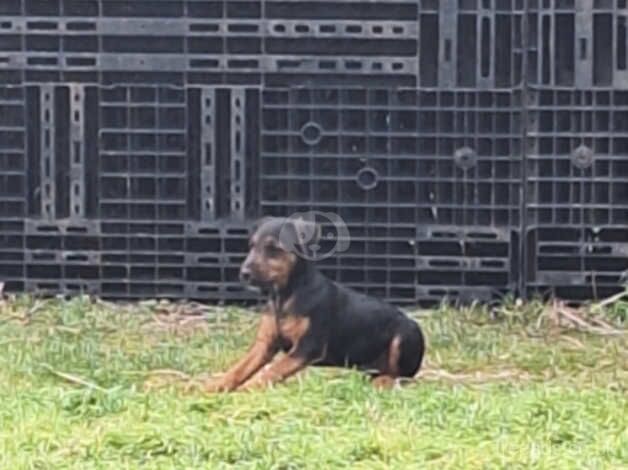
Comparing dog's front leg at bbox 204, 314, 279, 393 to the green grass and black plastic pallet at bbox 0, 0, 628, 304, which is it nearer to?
the green grass

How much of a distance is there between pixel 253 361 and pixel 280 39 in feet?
6.93

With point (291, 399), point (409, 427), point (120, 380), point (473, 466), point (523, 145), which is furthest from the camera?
point (523, 145)

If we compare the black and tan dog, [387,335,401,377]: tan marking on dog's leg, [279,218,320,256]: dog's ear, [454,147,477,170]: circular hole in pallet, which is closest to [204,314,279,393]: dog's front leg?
the black and tan dog

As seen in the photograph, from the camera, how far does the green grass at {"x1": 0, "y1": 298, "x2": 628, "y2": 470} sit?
543 centimetres

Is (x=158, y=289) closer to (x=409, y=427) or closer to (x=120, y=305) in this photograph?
(x=120, y=305)

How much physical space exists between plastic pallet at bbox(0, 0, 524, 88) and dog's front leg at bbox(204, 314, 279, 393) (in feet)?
6.23

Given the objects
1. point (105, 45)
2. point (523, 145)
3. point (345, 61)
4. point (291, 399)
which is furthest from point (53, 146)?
point (291, 399)

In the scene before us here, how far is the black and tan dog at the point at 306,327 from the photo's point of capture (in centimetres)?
649

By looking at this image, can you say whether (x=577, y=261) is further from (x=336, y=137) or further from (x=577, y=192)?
(x=336, y=137)

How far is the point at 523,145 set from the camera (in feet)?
26.9

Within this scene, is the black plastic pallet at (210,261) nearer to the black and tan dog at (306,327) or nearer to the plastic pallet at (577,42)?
the plastic pallet at (577,42)

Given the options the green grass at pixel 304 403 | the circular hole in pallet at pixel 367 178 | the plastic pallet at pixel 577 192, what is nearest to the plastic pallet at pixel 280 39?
the plastic pallet at pixel 577 192

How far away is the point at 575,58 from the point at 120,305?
82.4 inches

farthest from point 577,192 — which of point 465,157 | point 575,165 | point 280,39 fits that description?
point 280,39
